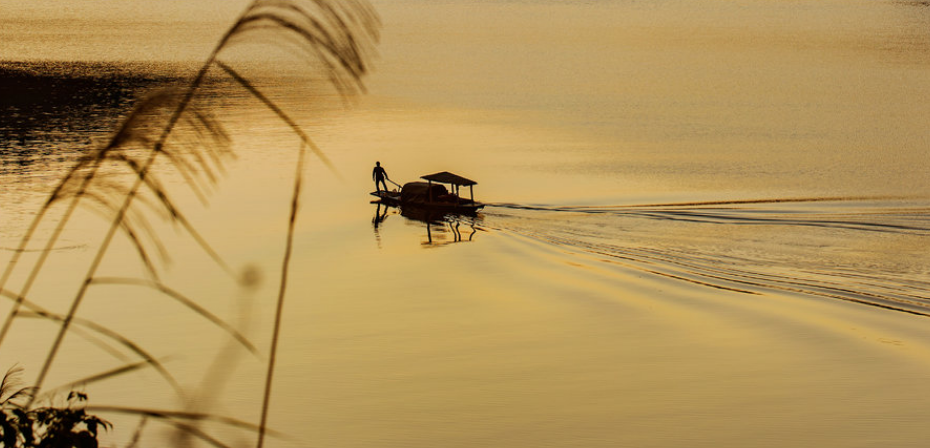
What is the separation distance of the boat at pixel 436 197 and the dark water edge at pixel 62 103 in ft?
31.8

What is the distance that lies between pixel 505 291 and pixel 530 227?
6.80m

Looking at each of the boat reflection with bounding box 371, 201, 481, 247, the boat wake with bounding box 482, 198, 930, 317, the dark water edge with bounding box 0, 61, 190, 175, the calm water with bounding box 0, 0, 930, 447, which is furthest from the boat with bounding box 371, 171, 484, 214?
the dark water edge with bounding box 0, 61, 190, 175

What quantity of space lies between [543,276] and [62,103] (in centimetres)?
4952

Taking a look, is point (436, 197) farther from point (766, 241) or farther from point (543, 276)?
point (766, 241)

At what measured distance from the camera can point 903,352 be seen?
20953mm

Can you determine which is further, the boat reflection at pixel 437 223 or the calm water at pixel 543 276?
the boat reflection at pixel 437 223

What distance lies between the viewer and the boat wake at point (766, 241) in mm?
25312

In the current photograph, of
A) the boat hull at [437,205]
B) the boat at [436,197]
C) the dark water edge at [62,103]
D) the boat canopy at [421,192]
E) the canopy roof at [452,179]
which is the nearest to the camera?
the canopy roof at [452,179]

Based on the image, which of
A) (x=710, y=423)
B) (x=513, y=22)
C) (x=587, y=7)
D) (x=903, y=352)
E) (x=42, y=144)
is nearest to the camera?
(x=710, y=423)

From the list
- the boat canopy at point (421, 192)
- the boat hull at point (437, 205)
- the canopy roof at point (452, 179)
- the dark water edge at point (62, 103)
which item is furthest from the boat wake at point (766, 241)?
the dark water edge at point (62, 103)

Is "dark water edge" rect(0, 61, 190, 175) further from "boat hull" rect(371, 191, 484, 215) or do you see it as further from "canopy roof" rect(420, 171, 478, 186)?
"canopy roof" rect(420, 171, 478, 186)

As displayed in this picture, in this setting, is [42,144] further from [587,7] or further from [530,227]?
[587,7]

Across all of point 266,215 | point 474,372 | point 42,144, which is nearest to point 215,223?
point 266,215

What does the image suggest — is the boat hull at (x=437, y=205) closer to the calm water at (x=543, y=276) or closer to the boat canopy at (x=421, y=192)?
the boat canopy at (x=421, y=192)
